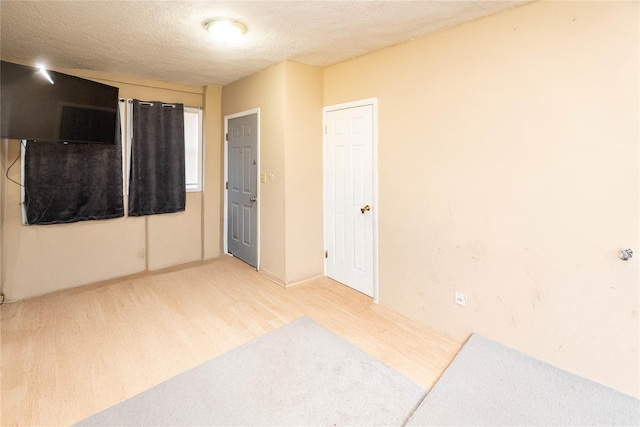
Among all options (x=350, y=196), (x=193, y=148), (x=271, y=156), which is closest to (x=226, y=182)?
(x=193, y=148)

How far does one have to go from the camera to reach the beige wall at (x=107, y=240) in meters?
3.03

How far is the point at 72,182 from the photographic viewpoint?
10.7 feet

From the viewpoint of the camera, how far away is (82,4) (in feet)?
6.45

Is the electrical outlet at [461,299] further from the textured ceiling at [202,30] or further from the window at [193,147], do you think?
the window at [193,147]

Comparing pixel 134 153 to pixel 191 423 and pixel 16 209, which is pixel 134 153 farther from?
pixel 191 423

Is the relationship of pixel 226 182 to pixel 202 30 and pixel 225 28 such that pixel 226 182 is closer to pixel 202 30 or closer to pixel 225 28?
pixel 202 30

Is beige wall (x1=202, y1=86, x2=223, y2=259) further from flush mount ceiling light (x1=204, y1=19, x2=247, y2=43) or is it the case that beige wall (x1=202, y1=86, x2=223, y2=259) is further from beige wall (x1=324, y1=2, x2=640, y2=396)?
beige wall (x1=324, y1=2, x2=640, y2=396)

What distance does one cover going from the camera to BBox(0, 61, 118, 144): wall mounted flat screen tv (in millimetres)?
2488

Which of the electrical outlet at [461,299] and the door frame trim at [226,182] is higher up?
the door frame trim at [226,182]

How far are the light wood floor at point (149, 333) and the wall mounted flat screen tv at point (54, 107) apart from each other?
1552 mm

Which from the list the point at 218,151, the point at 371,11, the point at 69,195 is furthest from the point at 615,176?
the point at 69,195

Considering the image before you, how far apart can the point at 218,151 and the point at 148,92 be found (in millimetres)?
1031

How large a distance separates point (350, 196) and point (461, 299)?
1.40m

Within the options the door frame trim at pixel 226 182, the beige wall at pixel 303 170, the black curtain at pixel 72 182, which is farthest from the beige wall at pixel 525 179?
the black curtain at pixel 72 182
